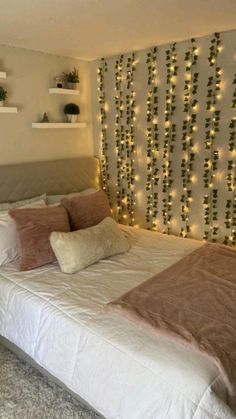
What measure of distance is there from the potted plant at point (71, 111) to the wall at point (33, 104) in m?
0.07

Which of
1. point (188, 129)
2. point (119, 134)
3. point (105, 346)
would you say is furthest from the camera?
point (119, 134)

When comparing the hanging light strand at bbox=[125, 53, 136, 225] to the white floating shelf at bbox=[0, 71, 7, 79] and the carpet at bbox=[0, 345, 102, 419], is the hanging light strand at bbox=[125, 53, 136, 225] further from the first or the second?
the carpet at bbox=[0, 345, 102, 419]

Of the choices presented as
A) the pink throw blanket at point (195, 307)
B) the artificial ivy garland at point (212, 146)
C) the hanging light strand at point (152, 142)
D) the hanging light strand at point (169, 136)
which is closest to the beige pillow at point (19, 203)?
the hanging light strand at point (152, 142)

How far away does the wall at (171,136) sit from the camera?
2588 mm

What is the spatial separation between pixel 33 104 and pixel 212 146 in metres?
1.66

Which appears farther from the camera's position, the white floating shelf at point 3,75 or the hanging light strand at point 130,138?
the hanging light strand at point 130,138

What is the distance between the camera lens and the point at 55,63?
301 centimetres

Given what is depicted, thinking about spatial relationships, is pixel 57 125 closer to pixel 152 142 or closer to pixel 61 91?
pixel 61 91

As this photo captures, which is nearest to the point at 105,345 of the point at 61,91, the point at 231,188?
the point at 231,188

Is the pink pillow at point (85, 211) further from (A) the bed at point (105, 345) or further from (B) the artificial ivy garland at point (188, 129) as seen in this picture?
(B) the artificial ivy garland at point (188, 129)

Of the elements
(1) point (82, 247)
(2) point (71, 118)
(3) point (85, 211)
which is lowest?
(1) point (82, 247)

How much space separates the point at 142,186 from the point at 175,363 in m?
2.10

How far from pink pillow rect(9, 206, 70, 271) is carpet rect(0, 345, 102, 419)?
2.18 feet

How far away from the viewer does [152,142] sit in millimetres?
3018
